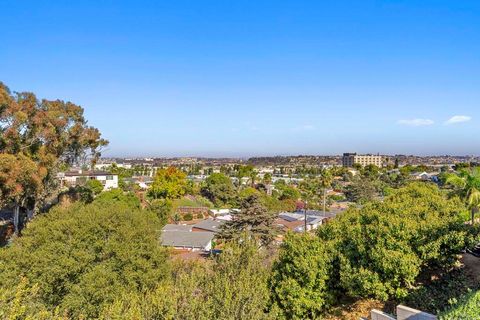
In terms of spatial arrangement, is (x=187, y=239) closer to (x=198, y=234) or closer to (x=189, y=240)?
(x=189, y=240)

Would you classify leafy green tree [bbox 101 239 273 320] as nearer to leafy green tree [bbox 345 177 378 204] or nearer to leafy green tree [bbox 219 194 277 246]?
leafy green tree [bbox 219 194 277 246]

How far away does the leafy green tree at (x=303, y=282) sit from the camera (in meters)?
9.46

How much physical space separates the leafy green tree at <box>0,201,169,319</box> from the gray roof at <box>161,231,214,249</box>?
13124 millimetres

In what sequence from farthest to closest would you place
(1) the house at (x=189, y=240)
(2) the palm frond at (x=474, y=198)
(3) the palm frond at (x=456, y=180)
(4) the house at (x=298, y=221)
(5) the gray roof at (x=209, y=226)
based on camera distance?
1. (4) the house at (x=298, y=221)
2. (5) the gray roof at (x=209, y=226)
3. (1) the house at (x=189, y=240)
4. (3) the palm frond at (x=456, y=180)
5. (2) the palm frond at (x=474, y=198)

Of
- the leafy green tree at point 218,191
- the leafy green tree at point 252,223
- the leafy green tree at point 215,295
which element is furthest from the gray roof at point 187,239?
the leafy green tree at point 218,191

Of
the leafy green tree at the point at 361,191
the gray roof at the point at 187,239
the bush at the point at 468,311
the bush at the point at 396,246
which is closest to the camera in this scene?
the bush at the point at 468,311

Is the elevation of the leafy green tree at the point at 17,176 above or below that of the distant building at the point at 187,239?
above

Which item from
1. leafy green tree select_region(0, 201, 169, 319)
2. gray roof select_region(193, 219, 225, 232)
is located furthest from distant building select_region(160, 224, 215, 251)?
leafy green tree select_region(0, 201, 169, 319)

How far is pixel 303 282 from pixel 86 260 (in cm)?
647

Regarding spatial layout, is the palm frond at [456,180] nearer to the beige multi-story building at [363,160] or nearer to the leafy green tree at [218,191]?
the leafy green tree at [218,191]

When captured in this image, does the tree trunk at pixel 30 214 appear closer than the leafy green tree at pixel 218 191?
Yes

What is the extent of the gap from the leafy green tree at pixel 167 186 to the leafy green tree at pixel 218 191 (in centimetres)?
490

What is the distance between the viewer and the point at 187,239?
86.7 feet

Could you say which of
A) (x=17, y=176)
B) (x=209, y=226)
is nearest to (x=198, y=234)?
(x=209, y=226)
